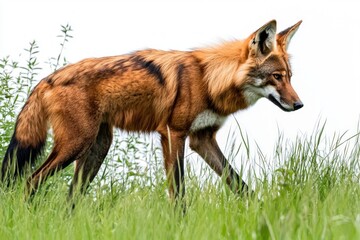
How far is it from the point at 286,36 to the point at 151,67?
4.65ft

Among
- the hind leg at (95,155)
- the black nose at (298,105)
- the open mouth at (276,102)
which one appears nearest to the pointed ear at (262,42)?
the open mouth at (276,102)

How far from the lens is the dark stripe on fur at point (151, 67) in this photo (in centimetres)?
698

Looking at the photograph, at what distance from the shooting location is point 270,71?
683 centimetres

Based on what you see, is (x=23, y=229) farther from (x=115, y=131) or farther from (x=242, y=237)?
(x=115, y=131)

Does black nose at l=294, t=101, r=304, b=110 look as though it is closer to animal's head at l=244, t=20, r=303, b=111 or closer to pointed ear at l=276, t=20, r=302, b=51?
animal's head at l=244, t=20, r=303, b=111

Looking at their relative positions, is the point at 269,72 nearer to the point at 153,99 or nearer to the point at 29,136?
the point at 153,99

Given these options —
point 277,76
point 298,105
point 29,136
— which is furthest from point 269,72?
point 29,136

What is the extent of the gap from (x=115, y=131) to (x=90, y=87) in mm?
858

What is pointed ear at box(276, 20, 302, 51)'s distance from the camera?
7.07m

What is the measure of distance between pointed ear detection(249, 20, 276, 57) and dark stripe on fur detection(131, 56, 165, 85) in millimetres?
936

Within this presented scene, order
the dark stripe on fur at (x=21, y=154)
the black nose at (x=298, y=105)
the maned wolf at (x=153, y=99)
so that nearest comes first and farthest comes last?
the black nose at (x=298, y=105), the maned wolf at (x=153, y=99), the dark stripe on fur at (x=21, y=154)

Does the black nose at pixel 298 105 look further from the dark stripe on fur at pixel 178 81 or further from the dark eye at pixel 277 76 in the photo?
the dark stripe on fur at pixel 178 81

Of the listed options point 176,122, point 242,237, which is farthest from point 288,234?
point 176,122

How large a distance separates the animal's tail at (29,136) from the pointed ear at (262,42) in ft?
7.13
